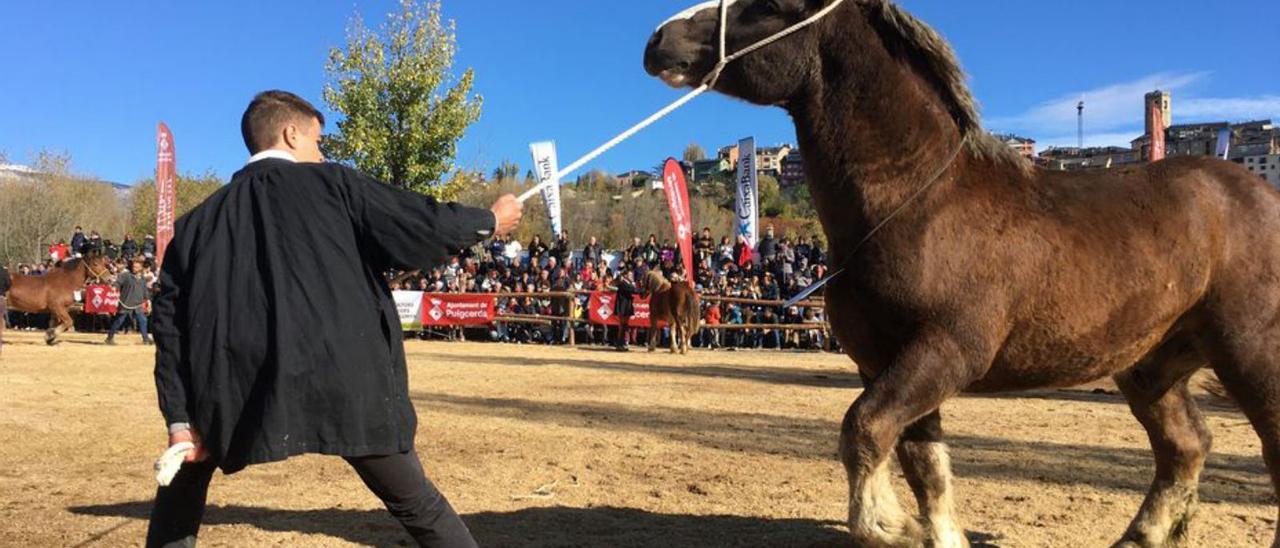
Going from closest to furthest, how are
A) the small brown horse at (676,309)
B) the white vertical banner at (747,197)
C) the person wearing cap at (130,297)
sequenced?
the small brown horse at (676,309) < the person wearing cap at (130,297) < the white vertical banner at (747,197)

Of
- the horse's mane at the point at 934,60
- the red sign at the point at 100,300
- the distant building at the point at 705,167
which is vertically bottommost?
the red sign at the point at 100,300

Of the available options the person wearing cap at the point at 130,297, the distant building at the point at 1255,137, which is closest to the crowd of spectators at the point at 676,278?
the person wearing cap at the point at 130,297

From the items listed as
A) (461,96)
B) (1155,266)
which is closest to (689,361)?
(1155,266)

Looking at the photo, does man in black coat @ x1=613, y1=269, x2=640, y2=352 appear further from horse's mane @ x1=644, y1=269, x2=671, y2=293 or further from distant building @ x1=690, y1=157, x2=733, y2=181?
distant building @ x1=690, y1=157, x2=733, y2=181

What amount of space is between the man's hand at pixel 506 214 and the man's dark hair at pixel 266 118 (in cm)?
71

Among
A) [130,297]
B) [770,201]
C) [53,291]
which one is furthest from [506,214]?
[770,201]

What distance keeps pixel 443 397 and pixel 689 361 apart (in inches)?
294

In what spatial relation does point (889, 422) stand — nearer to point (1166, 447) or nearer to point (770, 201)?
point (1166, 447)

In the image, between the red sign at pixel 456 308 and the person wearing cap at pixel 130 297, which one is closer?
the person wearing cap at pixel 130 297

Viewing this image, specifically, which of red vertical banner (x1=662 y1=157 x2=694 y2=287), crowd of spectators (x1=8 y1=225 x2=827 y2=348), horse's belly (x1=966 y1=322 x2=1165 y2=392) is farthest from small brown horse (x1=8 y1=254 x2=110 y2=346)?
horse's belly (x1=966 y1=322 x2=1165 y2=392)

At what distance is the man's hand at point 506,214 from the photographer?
117 inches

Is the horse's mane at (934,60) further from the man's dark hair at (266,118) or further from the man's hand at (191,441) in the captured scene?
the man's hand at (191,441)

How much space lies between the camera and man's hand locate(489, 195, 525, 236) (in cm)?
298

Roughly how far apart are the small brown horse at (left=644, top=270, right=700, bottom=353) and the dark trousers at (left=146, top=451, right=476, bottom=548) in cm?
1707
